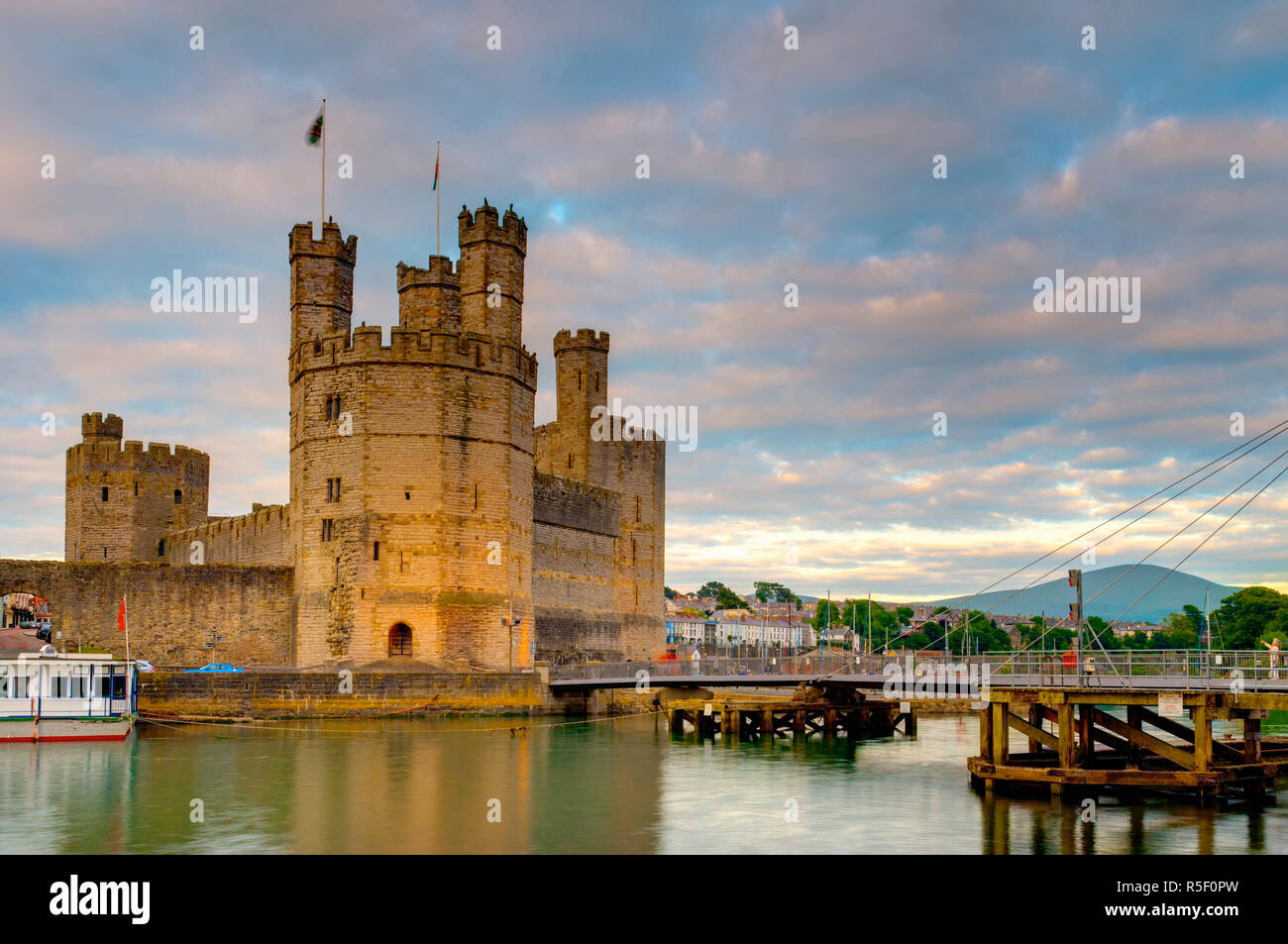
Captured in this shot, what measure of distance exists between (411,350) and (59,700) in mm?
15555

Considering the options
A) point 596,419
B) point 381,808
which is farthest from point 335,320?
point 381,808

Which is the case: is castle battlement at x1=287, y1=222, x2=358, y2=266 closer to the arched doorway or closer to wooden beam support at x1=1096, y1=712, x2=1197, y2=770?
the arched doorway

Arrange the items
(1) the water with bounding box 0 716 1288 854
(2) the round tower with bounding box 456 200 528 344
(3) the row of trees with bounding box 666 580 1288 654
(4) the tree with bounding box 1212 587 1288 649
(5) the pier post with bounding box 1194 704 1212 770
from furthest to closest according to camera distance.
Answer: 1. (4) the tree with bounding box 1212 587 1288 649
2. (3) the row of trees with bounding box 666 580 1288 654
3. (2) the round tower with bounding box 456 200 528 344
4. (5) the pier post with bounding box 1194 704 1212 770
5. (1) the water with bounding box 0 716 1288 854

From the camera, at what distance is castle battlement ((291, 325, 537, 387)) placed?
42031mm

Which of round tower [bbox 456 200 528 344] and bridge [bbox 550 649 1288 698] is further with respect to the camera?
round tower [bbox 456 200 528 344]

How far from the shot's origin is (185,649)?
135 ft

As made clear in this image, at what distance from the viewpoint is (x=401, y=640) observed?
136 ft

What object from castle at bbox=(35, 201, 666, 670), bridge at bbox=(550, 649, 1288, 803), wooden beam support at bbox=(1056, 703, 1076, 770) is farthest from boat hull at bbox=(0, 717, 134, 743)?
wooden beam support at bbox=(1056, 703, 1076, 770)

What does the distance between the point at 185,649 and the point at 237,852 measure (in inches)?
968

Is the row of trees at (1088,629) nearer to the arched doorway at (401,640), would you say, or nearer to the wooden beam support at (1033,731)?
the wooden beam support at (1033,731)

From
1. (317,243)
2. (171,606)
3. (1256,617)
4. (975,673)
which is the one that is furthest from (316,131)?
(1256,617)

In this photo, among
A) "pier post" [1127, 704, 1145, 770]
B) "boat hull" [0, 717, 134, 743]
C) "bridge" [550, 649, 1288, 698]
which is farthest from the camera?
"boat hull" [0, 717, 134, 743]

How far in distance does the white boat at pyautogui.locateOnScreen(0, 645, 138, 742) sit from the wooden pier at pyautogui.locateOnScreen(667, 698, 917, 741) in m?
17.3
